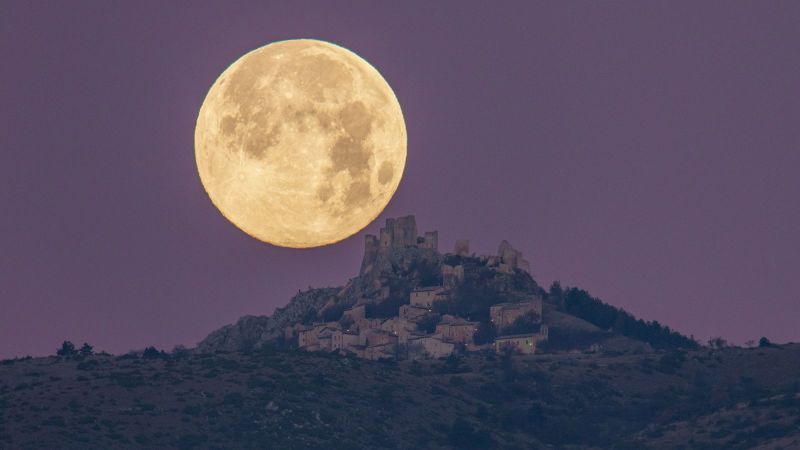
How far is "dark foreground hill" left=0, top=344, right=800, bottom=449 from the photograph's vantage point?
16450cm

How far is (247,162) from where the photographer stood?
123 m

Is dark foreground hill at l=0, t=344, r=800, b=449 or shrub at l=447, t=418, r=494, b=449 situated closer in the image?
dark foreground hill at l=0, t=344, r=800, b=449

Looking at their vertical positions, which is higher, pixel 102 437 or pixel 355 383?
pixel 355 383

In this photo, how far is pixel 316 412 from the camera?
176500 mm

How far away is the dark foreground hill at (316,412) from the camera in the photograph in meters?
164

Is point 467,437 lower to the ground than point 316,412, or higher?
lower

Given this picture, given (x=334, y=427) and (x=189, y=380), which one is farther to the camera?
(x=189, y=380)

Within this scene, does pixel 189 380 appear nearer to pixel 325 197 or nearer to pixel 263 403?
pixel 263 403

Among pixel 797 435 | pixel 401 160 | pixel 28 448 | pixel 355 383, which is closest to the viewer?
pixel 401 160

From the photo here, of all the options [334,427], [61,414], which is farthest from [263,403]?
[61,414]

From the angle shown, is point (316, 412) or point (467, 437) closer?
point (467, 437)

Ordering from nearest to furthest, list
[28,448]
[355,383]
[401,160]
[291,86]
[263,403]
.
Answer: [291,86], [401,160], [28,448], [263,403], [355,383]

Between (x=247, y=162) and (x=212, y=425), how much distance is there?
167 ft

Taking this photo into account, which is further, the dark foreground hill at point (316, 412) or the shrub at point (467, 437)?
the shrub at point (467, 437)
